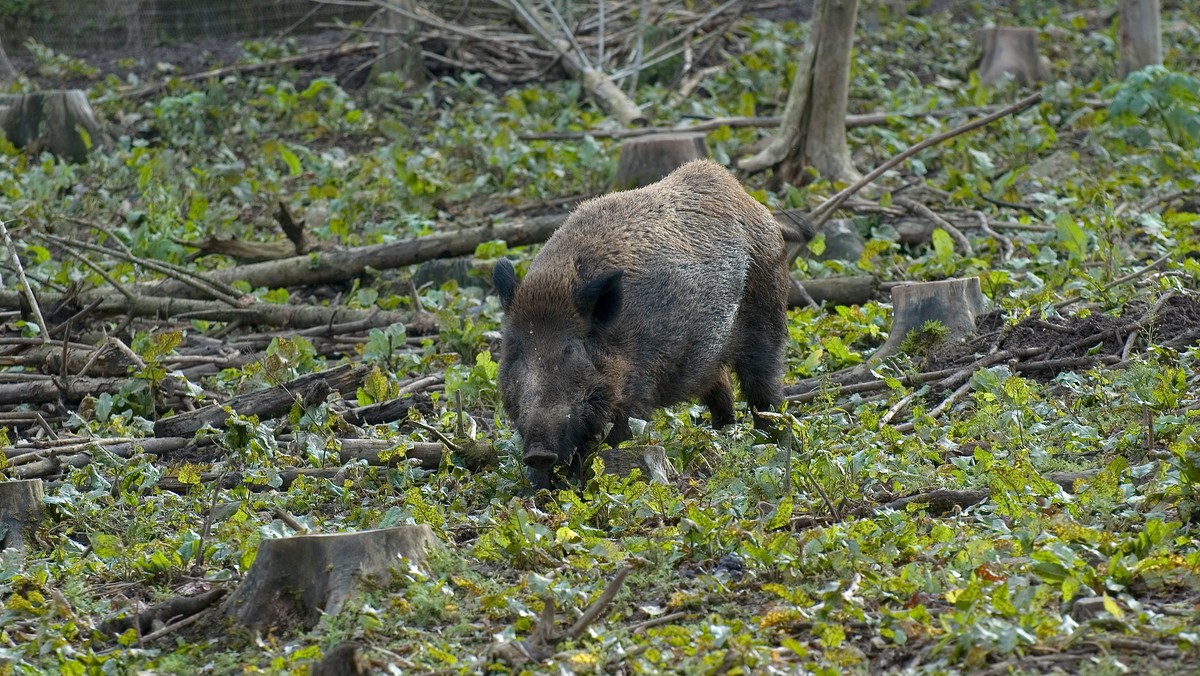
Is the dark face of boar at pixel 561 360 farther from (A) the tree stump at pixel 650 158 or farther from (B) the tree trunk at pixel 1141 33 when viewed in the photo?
(B) the tree trunk at pixel 1141 33

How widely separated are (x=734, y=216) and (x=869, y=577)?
2.88 meters

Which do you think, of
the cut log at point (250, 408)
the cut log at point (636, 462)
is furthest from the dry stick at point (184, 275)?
the cut log at point (636, 462)

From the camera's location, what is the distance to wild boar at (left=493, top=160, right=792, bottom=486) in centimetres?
558

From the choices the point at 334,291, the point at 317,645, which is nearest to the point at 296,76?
the point at 334,291

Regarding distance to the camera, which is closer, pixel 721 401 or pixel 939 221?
pixel 721 401

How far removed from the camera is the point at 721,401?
22.2ft

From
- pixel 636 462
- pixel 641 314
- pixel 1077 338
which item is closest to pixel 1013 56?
pixel 1077 338

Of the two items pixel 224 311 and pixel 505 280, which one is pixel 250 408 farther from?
pixel 224 311

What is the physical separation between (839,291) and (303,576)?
16.2 ft

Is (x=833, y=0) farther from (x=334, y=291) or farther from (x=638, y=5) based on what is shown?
(x=638, y=5)

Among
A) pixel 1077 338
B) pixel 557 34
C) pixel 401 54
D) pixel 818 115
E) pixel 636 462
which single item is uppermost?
pixel 557 34

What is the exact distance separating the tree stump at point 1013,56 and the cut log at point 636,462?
9774 millimetres

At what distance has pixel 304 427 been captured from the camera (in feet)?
20.3

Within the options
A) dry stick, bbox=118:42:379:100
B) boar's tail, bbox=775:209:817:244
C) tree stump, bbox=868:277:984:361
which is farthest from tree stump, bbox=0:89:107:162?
tree stump, bbox=868:277:984:361
